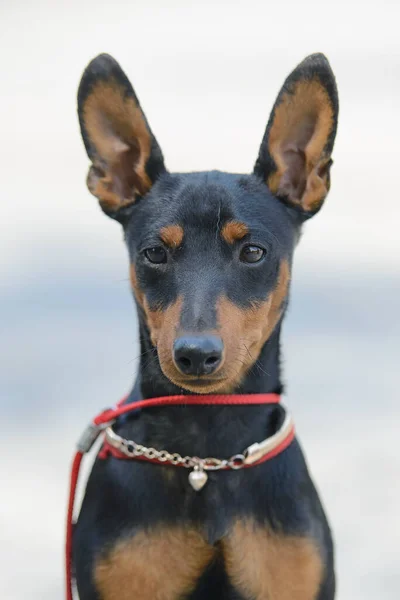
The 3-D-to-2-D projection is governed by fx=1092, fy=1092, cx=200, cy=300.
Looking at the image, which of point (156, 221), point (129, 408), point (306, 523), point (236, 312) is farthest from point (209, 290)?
point (306, 523)

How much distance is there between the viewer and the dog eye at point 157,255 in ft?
13.0

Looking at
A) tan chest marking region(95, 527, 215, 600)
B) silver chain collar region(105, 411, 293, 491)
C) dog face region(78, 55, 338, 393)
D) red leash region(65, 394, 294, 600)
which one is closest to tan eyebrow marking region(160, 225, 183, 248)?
dog face region(78, 55, 338, 393)

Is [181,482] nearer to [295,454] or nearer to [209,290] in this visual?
[295,454]

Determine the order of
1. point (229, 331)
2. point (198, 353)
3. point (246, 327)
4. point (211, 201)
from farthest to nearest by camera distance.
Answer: point (211, 201), point (246, 327), point (229, 331), point (198, 353)

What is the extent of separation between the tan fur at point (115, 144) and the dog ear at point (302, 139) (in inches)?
18.8

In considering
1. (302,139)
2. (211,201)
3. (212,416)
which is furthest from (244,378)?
(302,139)

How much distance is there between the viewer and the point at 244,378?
4.07 m

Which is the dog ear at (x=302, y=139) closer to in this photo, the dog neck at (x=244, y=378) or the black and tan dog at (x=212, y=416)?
the black and tan dog at (x=212, y=416)

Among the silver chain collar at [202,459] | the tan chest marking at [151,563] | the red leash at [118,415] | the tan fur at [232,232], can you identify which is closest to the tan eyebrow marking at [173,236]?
the tan fur at [232,232]

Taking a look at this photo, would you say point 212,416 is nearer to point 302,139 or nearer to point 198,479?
point 198,479

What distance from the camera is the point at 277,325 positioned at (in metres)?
4.11

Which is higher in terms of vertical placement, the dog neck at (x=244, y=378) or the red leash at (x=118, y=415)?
the dog neck at (x=244, y=378)

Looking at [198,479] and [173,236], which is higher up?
[173,236]

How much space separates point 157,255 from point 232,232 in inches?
11.4
